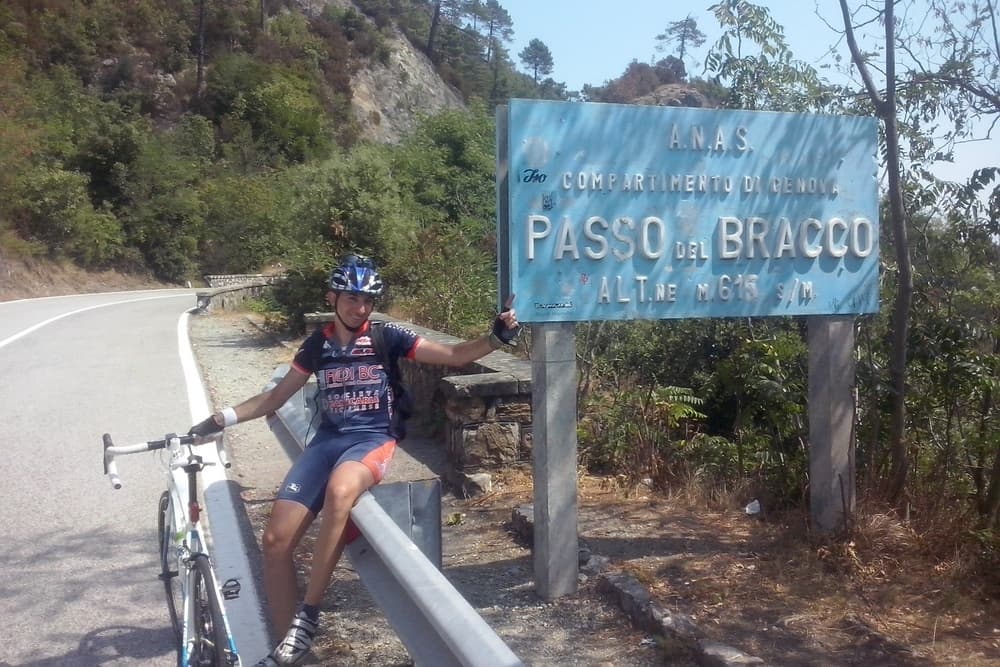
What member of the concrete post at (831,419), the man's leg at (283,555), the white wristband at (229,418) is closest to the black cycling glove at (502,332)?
the man's leg at (283,555)

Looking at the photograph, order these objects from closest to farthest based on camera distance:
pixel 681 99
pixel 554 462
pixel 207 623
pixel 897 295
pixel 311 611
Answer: pixel 207 623, pixel 311 611, pixel 554 462, pixel 897 295, pixel 681 99

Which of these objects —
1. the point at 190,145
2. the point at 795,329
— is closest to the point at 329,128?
the point at 190,145

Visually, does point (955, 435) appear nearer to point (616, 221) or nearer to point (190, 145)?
point (616, 221)

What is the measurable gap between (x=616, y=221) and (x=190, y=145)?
191 ft

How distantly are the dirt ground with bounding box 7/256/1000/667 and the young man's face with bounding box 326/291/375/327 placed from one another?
1.42 metres

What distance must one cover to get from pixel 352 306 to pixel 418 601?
1.70 metres

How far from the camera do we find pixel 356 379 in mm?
4273

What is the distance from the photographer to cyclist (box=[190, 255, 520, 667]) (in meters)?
3.86

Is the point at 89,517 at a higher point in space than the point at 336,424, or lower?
lower

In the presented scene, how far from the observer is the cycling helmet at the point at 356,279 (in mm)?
4195

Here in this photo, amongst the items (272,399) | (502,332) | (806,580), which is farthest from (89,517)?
(806,580)

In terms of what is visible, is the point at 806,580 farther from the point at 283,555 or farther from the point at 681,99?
the point at 681,99

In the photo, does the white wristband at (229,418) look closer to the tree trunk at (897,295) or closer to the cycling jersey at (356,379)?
the cycling jersey at (356,379)

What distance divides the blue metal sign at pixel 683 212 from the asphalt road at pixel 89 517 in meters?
2.21
